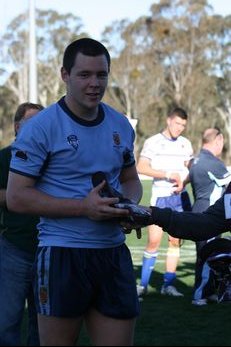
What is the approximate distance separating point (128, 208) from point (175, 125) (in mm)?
5587

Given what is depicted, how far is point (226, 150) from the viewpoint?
198ft

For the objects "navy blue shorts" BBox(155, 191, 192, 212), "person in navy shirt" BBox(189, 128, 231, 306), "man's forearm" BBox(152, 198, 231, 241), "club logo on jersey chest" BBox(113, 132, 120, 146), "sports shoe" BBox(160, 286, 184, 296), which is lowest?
"sports shoe" BBox(160, 286, 184, 296)

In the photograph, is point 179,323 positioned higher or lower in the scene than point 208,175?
lower

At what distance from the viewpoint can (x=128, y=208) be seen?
11.6 ft

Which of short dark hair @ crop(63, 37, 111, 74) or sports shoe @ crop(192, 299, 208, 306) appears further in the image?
sports shoe @ crop(192, 299, 208, 306)

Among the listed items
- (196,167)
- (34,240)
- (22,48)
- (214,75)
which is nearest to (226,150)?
(214,75)

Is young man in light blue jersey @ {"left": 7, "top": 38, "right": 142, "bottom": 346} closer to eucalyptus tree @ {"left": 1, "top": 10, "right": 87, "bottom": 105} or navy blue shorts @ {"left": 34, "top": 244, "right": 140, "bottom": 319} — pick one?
navy blue shorts @ {"left": 34, "top": 244, "right": 140, "bottom": 319}

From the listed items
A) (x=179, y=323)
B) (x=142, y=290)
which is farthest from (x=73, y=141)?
(x=142, y=290)

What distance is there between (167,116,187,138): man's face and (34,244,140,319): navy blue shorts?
17.6 feet

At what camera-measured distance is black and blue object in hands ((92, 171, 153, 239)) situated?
356 cm

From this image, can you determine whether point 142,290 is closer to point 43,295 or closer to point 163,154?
point 163,154

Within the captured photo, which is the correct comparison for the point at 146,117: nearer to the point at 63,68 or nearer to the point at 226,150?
the point at 226,150

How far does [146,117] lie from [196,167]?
2029 inches

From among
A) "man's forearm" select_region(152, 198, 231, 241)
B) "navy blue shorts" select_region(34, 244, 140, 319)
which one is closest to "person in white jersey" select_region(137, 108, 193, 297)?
"man's forearm" select_region(152, 198, 231, 241)
